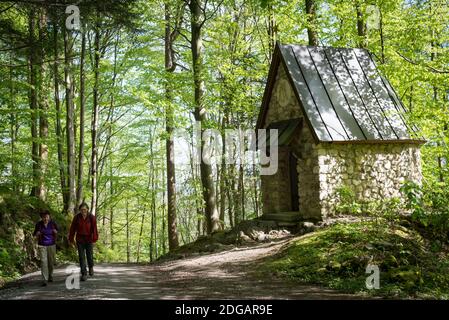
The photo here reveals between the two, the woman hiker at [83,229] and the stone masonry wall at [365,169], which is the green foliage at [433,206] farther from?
the woman hiker at [83,229]

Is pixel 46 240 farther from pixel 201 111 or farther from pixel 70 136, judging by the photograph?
pixel 201 111

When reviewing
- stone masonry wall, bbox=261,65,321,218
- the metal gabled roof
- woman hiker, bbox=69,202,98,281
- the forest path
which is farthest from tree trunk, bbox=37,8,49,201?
the metal gabled roof

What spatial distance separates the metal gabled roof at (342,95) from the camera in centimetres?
1434

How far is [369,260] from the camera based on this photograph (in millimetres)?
8680

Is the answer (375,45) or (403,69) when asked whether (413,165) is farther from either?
(375,45)

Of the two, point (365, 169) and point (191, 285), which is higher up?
point (365, 169)

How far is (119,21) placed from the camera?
11117 millimetres

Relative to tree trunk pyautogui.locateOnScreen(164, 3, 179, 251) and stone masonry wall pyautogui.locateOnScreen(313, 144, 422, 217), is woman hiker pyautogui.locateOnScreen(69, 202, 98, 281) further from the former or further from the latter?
tree trunk pyautogui.locateOnScreen(164, 3, 179, 251)

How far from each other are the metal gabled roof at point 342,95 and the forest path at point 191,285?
4777 millimetres

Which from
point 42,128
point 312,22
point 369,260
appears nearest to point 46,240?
point 369,260

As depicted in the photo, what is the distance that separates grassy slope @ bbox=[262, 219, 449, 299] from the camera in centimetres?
746

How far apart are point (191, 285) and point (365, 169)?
8.32m

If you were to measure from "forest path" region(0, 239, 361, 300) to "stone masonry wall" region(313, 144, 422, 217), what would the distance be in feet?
10.4

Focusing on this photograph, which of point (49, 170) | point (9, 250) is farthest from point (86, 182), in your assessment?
point (9, 250)
